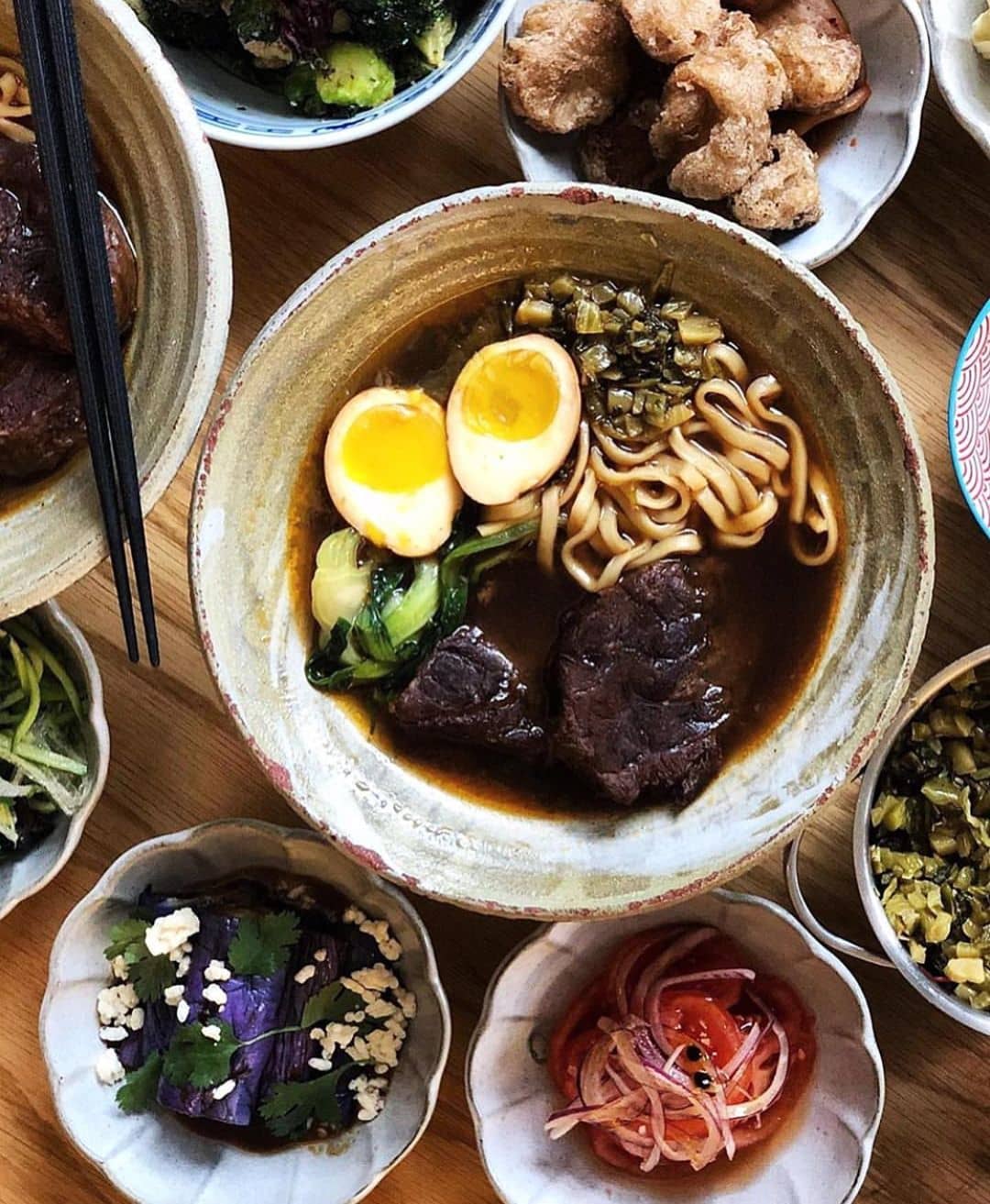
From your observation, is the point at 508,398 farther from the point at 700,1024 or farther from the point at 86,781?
the point at 700,1024

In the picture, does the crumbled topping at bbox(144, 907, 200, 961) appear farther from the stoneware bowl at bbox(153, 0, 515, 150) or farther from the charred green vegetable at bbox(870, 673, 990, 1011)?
the stoneware bowl at bbox(153, 0, 515, 150)

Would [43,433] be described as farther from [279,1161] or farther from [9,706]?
[279,1161]

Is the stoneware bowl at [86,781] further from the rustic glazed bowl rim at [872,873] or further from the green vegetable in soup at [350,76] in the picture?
the rustic glazed bowl rim at [872,873]

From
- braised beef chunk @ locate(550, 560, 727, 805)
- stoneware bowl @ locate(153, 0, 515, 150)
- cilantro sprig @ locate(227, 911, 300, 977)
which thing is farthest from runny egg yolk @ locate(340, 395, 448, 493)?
cilantro sprig @ locate(227, 911, 300, 977)

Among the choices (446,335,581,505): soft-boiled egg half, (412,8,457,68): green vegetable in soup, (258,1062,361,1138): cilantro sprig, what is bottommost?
(258,1062,361,1138): cilantro sprig

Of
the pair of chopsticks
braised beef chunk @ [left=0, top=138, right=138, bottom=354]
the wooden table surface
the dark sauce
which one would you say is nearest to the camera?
the pair of chopsticks

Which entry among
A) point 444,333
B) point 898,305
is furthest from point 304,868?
point 898,305
